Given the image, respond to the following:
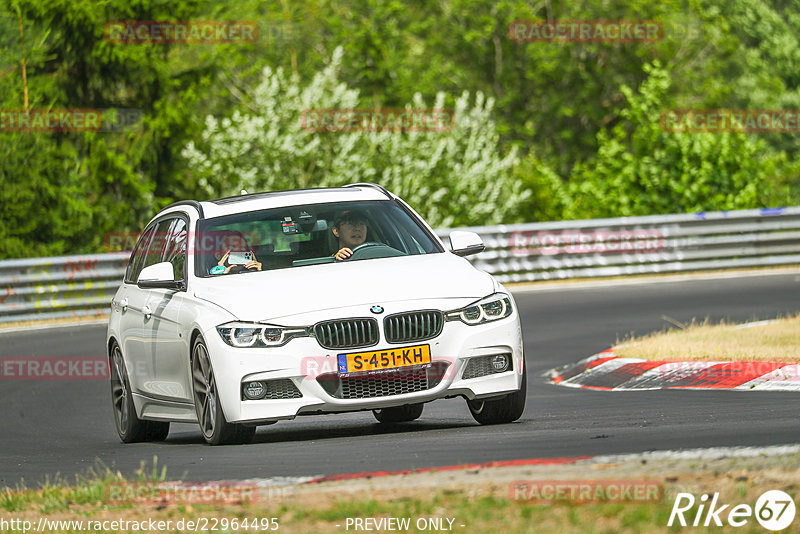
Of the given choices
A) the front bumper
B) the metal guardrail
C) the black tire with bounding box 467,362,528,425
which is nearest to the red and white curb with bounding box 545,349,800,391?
the black tire with bounding box 467,362,528,425

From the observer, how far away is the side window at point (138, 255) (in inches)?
455

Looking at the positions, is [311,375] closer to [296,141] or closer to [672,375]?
[672,375]

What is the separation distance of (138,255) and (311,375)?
317cm

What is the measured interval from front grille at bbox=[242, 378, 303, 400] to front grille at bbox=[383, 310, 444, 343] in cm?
62

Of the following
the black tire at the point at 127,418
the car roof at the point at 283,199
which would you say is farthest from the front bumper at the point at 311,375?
the black tire at the point at 127,418

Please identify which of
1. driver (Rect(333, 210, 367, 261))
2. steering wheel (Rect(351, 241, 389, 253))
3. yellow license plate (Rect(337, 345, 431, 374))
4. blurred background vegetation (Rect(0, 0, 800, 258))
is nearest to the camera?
yellow license plate (Rect(337, 345, 431, 374))

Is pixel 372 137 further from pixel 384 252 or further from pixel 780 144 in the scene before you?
pixel 780 144

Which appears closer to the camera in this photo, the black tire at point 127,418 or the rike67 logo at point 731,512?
the rike67 logo at point 731,512

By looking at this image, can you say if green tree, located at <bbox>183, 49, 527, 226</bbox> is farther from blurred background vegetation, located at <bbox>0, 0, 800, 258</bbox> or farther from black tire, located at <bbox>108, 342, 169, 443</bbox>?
black tire, located at <bbox>108, 342, 169, 443</bbox>

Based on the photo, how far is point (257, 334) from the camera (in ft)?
29.6

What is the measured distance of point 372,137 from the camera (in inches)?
1459

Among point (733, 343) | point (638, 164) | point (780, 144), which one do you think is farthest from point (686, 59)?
point (733, 343)

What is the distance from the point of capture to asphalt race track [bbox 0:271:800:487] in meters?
7.64

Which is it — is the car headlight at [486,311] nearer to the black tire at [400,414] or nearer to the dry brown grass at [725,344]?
the black tire at [400,414]
